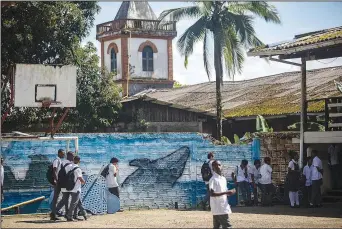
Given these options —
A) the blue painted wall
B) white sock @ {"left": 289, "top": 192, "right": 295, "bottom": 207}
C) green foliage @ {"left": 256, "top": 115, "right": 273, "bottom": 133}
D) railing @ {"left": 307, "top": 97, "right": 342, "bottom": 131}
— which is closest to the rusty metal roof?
railing @ {"left": 307, "top": 97, "right": 342, "bottom": 131}

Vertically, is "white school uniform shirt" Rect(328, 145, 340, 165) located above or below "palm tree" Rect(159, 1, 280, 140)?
below

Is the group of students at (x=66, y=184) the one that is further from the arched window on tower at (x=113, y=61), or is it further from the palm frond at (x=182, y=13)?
the arched window on tower at (x=113, y=61)

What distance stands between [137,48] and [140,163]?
29284 mm

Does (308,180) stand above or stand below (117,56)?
below

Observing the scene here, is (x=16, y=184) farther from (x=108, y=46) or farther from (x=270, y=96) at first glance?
(x=108, y=46)

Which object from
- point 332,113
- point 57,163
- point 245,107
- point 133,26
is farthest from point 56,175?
point 133,26

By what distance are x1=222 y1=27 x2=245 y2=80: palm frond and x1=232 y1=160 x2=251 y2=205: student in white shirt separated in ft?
23.2

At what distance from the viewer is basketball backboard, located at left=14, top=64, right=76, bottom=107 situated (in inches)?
699

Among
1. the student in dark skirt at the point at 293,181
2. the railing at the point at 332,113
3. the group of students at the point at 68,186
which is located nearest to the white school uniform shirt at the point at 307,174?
the student in dark skirt at the point at 293,181

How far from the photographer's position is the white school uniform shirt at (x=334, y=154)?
20.6 m

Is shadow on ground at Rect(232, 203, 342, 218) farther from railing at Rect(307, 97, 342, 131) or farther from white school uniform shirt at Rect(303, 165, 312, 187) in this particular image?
railing at Rect(307, 97, 342, 131)

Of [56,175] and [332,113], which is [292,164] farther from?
[56,175]

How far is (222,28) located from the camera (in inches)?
998

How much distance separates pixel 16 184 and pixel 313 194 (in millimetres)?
7935
